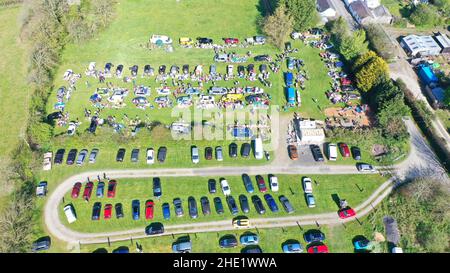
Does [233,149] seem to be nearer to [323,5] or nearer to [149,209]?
[149,209]

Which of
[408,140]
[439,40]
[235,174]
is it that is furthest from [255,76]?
[439,40]

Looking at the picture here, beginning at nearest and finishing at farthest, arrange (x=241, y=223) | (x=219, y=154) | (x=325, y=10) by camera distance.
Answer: (x=241, y=223) < (x=219, y=154) < (x=325, y=10)

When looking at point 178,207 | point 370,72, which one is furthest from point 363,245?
point 370,72

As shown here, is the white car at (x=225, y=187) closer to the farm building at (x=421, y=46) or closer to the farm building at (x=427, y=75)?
the farm building at (x=427, y=75)

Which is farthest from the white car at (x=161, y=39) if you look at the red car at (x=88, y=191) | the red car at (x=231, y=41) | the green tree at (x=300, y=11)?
the red car at (x=88, y=191)

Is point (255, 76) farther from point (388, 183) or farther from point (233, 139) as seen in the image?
point (388, 183)
